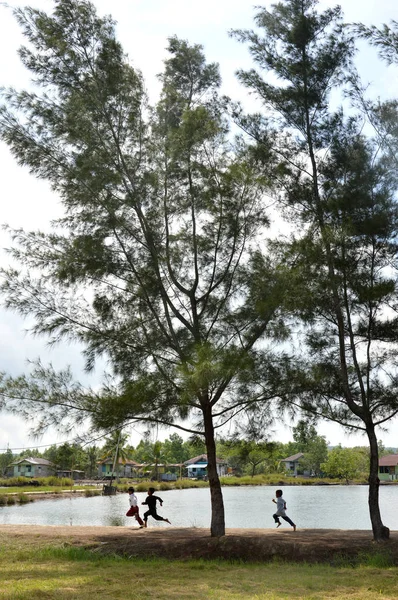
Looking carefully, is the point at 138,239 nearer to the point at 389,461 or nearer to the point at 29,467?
the point at 389,461

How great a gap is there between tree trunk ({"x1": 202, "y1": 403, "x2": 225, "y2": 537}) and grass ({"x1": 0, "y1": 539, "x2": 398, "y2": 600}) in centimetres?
151

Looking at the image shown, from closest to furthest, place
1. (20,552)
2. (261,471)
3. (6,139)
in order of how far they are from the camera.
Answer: (20,552) → (6,139) → (261,471)

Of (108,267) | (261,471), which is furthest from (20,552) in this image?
(261,471)

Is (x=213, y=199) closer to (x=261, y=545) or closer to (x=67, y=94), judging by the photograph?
(x=67, y=94)

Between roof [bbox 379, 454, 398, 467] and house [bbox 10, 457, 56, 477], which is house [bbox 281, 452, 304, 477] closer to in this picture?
roof [bbox 379, 454, 398, 467]

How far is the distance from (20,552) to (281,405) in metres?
5.35

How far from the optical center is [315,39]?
12562 mm

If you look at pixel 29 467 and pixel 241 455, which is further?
pixel 29 467

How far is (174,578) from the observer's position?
26.3 feet

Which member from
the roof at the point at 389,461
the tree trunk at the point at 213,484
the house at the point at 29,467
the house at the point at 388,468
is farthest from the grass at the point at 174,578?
the house at the point at 29,467

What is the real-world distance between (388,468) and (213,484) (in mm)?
70733

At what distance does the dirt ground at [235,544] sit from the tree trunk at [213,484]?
246mm

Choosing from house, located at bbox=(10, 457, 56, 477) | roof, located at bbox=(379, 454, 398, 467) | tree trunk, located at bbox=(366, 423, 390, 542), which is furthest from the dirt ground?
house, located at bbox=(10, 457, 56, 477)

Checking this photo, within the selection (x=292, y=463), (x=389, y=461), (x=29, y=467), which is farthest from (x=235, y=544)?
(x=292, y=463)
